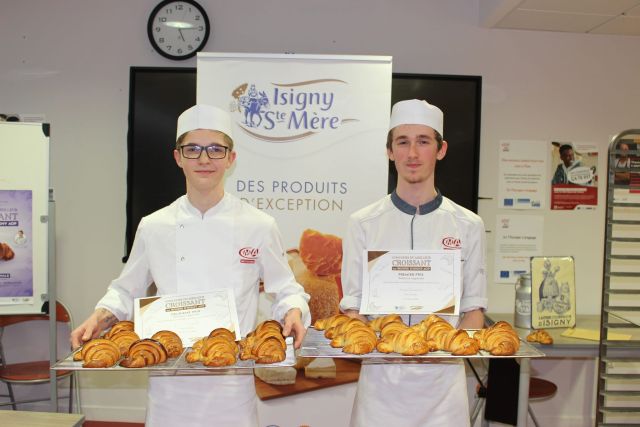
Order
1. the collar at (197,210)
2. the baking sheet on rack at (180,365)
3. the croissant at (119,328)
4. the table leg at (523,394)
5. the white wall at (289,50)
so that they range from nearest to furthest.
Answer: the baking sheet on rack at (180,365)
the croissant at (119,328)
the collar at (197,210)
the table leg at (523,394)
the white wall at (289,50)

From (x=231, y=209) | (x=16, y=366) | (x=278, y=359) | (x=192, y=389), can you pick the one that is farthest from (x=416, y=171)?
(x=16, y=366)

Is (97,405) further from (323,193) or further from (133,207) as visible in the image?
(323,193)

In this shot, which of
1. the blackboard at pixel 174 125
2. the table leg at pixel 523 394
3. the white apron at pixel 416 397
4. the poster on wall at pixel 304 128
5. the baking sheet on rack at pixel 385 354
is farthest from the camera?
the blackboard at pixel 174 125

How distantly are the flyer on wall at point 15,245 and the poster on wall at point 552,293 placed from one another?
3057 mm

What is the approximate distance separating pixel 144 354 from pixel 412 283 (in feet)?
3.04

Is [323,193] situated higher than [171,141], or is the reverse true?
[171,141]

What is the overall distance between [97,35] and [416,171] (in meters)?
3.19

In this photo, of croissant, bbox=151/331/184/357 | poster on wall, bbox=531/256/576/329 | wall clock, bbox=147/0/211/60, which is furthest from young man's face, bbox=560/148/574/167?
croissant, bbox=151/331/184/357

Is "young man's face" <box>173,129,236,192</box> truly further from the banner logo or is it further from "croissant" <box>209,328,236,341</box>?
the banner logo

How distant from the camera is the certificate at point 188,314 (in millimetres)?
1809

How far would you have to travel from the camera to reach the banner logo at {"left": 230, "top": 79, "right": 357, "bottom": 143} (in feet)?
11.1

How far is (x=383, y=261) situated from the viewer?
196cm

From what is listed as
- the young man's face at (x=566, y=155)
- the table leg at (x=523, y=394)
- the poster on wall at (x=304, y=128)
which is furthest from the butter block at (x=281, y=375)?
the young man's face at (x=566, y=155)

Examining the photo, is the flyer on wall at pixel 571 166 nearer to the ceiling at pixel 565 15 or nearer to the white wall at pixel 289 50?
the white wall at pixel 289 50
